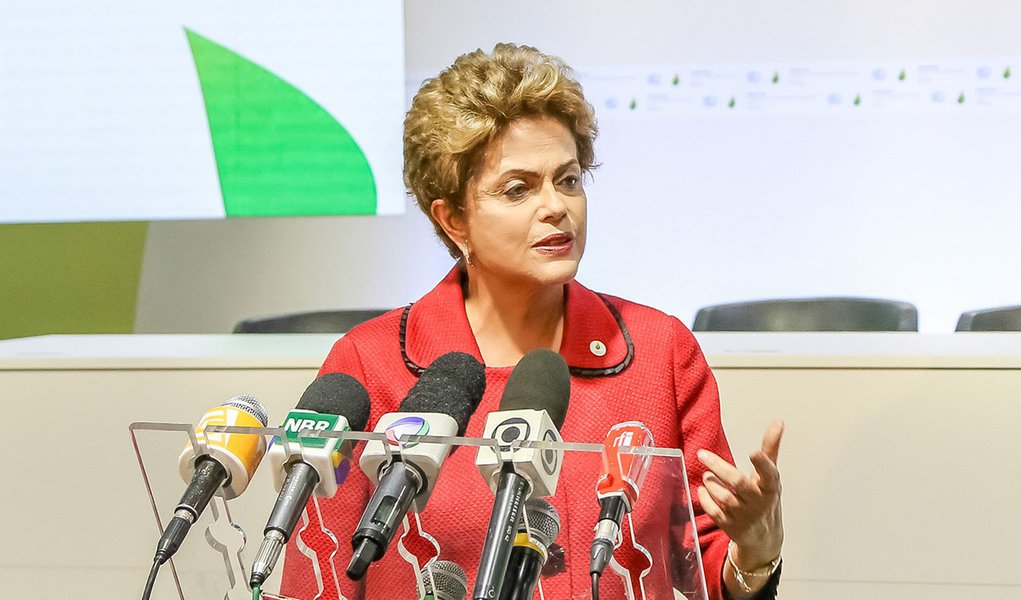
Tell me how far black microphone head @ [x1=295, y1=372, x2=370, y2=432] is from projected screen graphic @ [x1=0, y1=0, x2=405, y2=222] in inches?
121

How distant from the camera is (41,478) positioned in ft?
7.02

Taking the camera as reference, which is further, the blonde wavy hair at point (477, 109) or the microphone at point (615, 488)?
the blonde wavy hair at point (477, 109)

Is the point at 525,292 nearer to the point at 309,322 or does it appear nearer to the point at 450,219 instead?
the point at 450,219

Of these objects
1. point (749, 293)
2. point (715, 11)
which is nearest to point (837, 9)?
point (715, 11)

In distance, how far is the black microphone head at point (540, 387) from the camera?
2.89 ft

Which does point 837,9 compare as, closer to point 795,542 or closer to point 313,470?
point 795,542

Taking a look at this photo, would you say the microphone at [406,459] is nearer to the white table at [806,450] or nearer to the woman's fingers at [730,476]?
the woman's fingers at [730,476]

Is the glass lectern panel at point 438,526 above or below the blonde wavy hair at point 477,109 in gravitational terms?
below

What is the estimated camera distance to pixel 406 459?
798mm

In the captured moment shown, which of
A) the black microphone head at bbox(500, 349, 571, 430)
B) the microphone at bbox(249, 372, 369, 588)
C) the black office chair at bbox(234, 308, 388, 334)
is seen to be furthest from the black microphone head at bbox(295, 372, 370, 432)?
the black office chair at bbox(234, 308, 388, 334)

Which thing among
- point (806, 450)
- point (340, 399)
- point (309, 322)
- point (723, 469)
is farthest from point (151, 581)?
point (309, 322)

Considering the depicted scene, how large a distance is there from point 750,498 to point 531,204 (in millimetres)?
545

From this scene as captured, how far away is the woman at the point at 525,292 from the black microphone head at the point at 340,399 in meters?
0.48

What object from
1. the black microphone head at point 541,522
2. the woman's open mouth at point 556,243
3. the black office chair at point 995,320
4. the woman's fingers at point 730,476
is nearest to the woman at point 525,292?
the woman's open mouth at point 556,243
